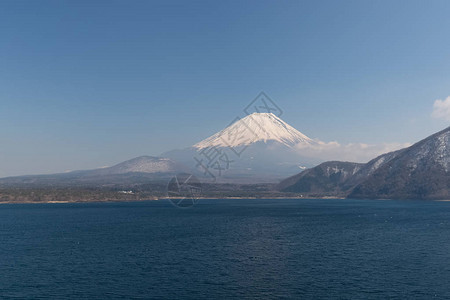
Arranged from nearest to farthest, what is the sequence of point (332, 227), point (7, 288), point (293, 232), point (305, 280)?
1. point (7, 288)
2. point (305, 280)
3. point (293, 232)
4. point (332, 227)

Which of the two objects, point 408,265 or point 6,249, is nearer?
point 408,265

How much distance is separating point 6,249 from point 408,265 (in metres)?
101

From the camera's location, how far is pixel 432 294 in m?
61.4

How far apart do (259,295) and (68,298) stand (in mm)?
30641

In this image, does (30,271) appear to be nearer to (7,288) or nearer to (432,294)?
(7,288)

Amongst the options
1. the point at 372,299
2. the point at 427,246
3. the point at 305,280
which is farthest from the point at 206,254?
the point at 427,246

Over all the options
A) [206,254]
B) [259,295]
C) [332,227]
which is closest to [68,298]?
[259,295]

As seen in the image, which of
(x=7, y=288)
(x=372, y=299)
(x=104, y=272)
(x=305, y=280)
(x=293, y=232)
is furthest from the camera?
(x=293, y=232)

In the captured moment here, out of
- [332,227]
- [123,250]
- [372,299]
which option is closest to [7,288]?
[123,250]

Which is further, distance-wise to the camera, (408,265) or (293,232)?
(293,232)

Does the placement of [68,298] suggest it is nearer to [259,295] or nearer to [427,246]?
[259,295]

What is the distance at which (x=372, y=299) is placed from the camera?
58.9m

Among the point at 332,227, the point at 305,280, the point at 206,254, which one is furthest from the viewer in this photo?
the point at 332,227

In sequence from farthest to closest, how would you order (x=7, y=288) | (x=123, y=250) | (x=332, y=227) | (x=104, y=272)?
(x=332, y=227), (x=123, y=250), (x=104, y=272), (x=7, y=288)
